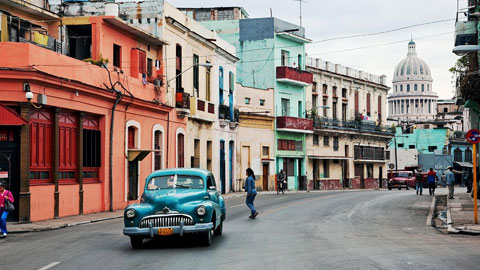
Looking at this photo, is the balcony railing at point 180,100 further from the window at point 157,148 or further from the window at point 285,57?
the window at point 285,57

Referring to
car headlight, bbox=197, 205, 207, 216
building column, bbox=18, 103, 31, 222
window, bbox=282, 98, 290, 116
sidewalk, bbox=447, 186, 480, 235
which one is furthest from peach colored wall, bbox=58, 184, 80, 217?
window, bbox=282, 98, 290, 116

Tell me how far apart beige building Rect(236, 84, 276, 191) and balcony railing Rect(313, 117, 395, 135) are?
26.6ft

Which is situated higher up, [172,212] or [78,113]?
[78,113]

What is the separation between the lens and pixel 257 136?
5544cm

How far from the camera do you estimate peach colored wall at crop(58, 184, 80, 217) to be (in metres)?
24.9

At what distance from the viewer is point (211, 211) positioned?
1491 cm

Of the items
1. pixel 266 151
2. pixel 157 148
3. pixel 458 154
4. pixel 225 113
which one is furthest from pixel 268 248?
pixel 458 154

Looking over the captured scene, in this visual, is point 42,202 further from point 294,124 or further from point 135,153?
point 294,124

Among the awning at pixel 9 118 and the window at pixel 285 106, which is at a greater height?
the window at pixel 285 106

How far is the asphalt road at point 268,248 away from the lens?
12.2 meters

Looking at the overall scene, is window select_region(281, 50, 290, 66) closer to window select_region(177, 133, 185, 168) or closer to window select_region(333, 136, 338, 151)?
window select_region(333, 136, 338, 151)

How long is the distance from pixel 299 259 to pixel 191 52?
29.4m

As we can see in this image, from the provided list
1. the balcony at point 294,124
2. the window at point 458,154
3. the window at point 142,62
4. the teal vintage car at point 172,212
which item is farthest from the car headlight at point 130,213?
the window at point 458,154

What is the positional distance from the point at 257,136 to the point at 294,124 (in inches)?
217
